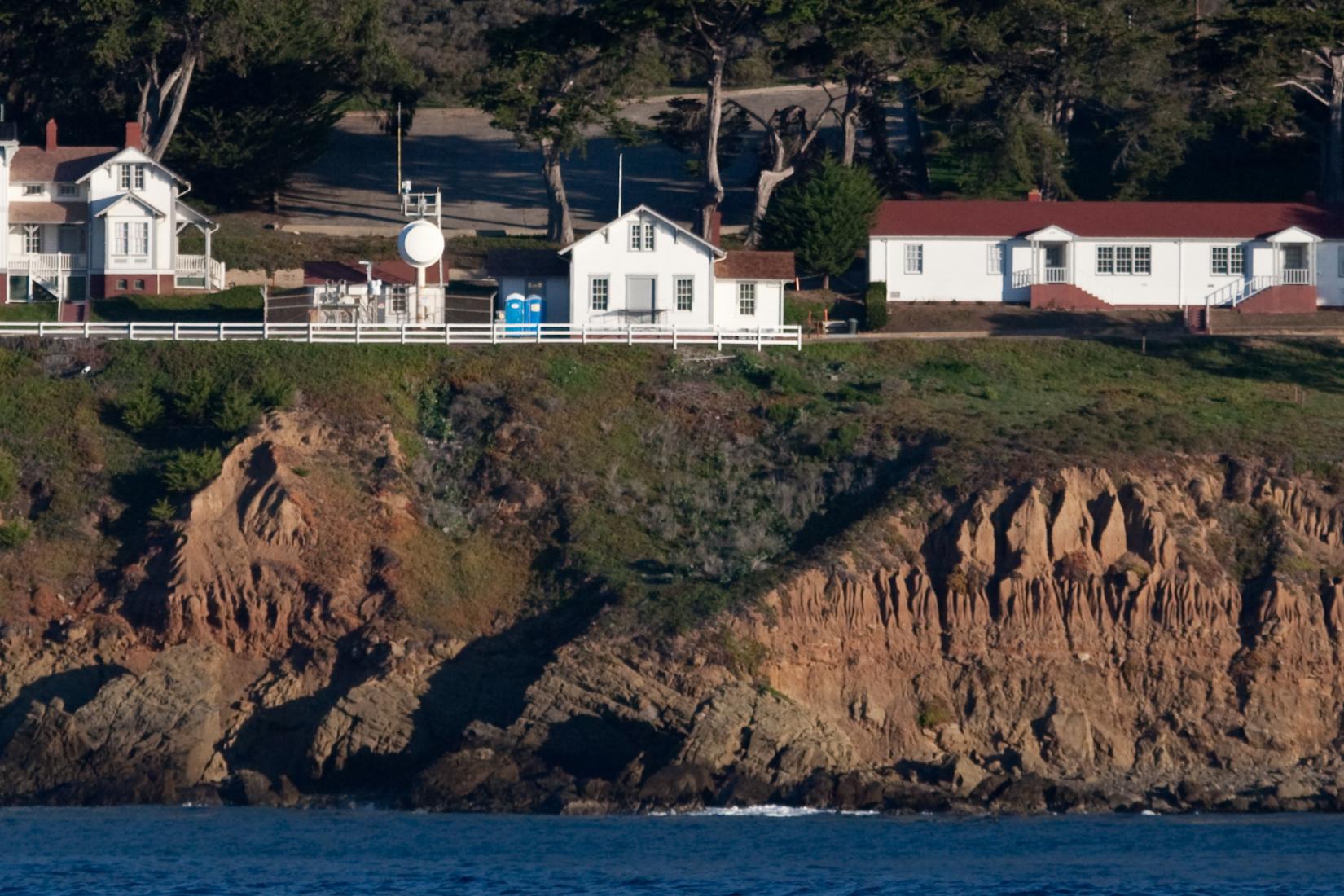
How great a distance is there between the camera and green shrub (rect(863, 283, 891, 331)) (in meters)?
73.2

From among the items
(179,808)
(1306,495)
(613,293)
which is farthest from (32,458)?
(1306,495)

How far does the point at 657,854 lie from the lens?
48.5 m

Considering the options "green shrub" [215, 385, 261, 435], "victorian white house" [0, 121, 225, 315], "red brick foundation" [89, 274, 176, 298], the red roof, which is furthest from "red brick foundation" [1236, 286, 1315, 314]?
"red brick foundation" [89, 274, 176, 298]

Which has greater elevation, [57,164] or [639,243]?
[57,164]

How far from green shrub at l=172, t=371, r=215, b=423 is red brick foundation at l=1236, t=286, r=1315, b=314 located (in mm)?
31210

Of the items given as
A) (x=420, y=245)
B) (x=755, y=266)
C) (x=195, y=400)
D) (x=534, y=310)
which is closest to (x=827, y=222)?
(x=755, y=266)

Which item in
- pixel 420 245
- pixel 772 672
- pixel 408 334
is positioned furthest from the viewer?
pixel 420 245

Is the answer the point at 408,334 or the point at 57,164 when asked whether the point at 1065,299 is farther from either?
the point at 57,164

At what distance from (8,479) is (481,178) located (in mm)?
36494

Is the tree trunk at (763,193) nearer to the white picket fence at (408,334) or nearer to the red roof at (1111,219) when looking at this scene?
the red roof at (1111,219)

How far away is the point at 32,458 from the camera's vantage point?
61250 mm

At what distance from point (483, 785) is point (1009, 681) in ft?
39.7

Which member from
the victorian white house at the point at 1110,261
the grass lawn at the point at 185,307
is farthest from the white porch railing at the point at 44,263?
the victorian white house at the point at 1110,261

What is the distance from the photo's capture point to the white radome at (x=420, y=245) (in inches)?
2739
